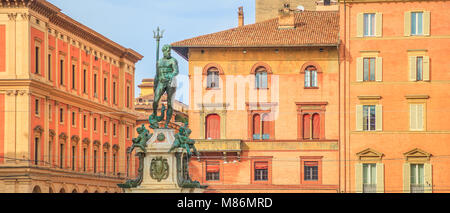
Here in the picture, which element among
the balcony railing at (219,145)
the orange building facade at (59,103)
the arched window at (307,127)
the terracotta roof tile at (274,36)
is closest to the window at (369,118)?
the arched window at (307,127)

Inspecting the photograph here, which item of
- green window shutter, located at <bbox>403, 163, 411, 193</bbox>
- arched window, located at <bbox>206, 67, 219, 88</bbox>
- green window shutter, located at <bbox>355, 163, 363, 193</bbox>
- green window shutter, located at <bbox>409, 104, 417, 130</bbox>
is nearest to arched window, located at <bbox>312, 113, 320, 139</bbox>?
green window shutter, located at <bbox>355, 163, 363, 193</bbox>

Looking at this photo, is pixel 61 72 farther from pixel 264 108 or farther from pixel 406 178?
pixel 406 178

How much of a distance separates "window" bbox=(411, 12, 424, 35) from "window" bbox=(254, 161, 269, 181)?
11.4 meters

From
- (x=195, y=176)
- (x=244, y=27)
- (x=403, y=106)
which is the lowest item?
(x=195, y=176)

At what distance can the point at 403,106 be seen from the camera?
220 ft

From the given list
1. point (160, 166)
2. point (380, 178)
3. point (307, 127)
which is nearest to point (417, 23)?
point (307, 127)

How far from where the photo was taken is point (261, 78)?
69.1 meters

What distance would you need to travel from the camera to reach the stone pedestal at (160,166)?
3303cm

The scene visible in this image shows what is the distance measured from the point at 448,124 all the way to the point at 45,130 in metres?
24.6

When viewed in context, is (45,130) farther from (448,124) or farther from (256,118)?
(448,124)

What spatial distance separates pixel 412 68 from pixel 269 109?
862 centimetres
